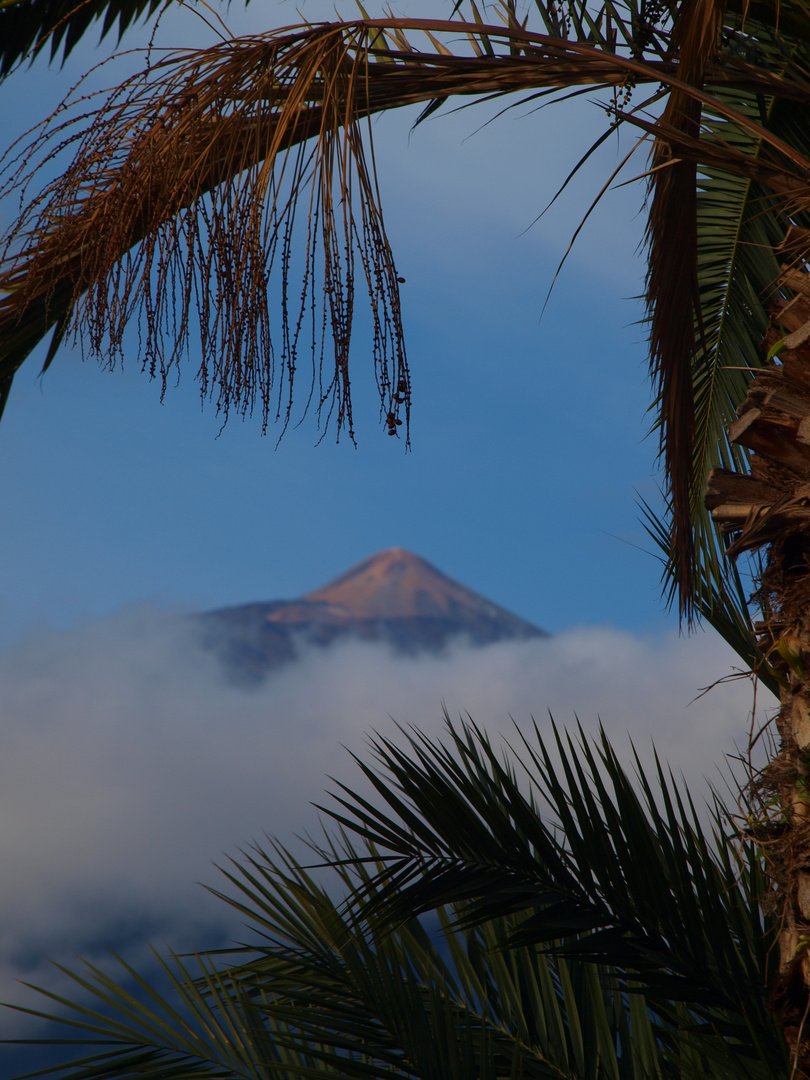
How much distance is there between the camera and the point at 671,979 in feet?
7.55

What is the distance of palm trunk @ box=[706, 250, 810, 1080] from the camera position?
218 cm

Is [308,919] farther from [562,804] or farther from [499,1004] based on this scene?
[562,804]

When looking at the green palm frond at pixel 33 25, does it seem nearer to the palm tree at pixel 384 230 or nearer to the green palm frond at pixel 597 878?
the palm tree at pixel 384 230

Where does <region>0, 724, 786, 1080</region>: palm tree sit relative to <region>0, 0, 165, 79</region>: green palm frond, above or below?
below

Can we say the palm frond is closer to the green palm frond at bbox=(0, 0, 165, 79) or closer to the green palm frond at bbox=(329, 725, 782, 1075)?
the green palm frond at bbox=(329, 725, 782, 1075)

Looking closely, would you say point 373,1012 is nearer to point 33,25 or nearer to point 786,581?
point 786,581

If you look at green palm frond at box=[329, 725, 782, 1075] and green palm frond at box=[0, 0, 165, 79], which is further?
green palm frond at box=[0, 0, 165, 79]

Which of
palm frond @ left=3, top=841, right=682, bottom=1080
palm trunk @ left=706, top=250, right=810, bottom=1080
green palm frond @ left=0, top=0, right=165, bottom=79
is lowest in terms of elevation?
palm frond @ left=3, top=841, right=682, bottom=1080

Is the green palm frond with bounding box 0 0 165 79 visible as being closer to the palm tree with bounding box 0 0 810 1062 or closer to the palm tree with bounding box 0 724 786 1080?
the palm tree with bounding box 0 0 810 1062

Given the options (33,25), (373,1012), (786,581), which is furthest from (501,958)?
(33,25)

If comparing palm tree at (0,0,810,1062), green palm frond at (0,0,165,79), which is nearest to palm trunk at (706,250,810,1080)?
palm tree at (0,0,810,1062)

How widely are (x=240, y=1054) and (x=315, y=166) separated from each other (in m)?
2.45

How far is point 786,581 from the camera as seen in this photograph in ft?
7.79

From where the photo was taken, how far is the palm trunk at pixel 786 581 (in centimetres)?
218
